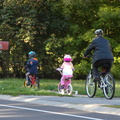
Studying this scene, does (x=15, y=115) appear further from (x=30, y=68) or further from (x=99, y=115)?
(x=30, y=68)

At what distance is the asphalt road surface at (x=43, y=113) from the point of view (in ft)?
31.0

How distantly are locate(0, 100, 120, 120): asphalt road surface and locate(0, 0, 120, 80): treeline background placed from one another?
20.2 metres

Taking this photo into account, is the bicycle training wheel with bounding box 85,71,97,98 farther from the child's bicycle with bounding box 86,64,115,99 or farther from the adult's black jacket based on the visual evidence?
the adult's black jacket

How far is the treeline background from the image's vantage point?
105 feet

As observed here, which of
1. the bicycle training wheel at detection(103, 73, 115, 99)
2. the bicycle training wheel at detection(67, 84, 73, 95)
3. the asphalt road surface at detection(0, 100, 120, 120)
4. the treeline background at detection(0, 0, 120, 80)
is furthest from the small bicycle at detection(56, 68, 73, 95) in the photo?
the treeline background at detection(0, 0, 120, 80)

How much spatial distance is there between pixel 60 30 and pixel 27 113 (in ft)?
81.7

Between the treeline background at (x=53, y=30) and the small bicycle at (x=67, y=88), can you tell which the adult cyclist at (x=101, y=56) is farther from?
the treeline background at (x=53, y=30)

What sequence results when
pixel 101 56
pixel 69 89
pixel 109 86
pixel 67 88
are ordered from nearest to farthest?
pixel 109 86 → pixel 101 56 → pixel 69 89 → pixel 67 88

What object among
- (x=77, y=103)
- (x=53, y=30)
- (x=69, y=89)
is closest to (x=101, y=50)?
(x=77, y=103)

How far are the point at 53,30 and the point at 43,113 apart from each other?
24.9 metres

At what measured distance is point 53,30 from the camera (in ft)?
114

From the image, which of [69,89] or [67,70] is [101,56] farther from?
[67,70]

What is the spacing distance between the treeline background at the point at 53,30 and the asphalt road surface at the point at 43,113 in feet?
66.3

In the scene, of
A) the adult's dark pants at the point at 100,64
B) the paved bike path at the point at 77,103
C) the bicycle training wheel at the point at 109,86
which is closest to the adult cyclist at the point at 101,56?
the adult's dark pants at the point at 100,64
